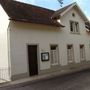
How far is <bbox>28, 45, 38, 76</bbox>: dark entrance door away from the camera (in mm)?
14959

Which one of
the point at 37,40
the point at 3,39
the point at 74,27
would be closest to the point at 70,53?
the point at 74,27

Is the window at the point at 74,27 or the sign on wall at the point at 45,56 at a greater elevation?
the window at the point at 74,27

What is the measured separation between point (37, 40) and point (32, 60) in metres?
1.77

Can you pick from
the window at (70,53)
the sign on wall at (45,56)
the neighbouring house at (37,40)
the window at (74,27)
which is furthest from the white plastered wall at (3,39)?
the window at (74,27)

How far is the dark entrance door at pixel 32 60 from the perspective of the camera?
14959mm

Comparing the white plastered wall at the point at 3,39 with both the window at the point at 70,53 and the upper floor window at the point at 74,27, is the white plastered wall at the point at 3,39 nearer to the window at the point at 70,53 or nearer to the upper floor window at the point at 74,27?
the window at the point at 70,53

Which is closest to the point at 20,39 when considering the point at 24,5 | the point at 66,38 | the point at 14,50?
the point at 14,50

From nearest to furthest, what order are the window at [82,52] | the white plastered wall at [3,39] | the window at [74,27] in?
the white plastered wall at [3,39] → the window at [74,27] → the window at [82,52]

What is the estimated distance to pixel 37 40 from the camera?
612 inches

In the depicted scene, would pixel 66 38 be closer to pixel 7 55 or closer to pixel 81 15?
pixel 81 15

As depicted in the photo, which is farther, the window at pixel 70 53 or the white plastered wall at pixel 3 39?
the window at pixel 70 53

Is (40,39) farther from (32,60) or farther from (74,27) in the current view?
(74,27)

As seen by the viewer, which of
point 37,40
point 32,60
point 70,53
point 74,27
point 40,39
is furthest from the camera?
point 74,27

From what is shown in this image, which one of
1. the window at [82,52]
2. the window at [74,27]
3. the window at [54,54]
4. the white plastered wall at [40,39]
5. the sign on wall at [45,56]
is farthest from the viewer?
the window at [82,52]
